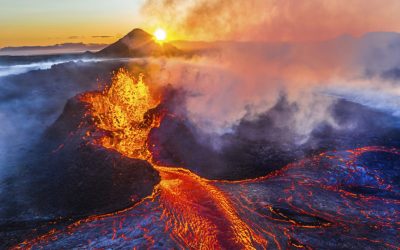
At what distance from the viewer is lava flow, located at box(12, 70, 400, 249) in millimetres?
10305

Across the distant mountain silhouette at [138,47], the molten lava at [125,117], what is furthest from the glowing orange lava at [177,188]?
the distant mountain silhouette at [138,47]

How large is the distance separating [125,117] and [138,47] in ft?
152

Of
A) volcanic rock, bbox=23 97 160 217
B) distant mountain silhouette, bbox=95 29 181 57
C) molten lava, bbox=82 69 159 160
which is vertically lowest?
volcanic rock, bbox=23 97 160 217

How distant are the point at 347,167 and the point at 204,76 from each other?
14942 mm

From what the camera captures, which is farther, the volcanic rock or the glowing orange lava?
the volcanic rock

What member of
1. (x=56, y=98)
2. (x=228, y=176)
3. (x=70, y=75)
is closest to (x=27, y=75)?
(x=70, y=75)

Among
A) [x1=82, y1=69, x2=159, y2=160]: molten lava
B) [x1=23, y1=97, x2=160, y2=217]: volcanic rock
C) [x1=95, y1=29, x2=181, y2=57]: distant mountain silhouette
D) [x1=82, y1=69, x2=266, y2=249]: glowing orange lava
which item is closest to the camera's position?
[x1=82, y1=69, x2=266, y2=249]: glowing orange lava

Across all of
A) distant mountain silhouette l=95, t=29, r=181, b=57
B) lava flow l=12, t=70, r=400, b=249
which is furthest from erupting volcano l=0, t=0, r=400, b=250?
distant mountain silhouette l=95, t=29, r=181, b=57

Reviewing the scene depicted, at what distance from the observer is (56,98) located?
27656mm

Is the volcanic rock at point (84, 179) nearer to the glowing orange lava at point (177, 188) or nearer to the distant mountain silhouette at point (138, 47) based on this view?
the glowing orange lava at point (177, 188)

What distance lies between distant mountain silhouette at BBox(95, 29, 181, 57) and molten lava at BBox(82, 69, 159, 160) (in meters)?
37.4

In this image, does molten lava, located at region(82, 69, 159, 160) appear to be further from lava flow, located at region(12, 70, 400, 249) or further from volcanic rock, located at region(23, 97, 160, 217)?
volcanic rock, located at region(23, 97, 160, 217)

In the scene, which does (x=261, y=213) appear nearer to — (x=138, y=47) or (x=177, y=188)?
(x=177, y=188)

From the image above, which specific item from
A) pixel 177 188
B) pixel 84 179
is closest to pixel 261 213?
pixel 177 188
